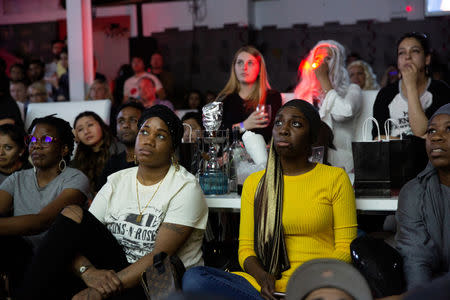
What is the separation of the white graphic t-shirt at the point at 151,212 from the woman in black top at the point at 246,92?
5.08 ft

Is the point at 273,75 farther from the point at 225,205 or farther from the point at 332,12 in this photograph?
the point at 225,205

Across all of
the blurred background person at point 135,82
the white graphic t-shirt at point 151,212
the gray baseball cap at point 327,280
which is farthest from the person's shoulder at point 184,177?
the blurred background person at point 135,82

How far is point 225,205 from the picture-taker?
2912 millimetres

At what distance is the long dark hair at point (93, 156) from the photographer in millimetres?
4266

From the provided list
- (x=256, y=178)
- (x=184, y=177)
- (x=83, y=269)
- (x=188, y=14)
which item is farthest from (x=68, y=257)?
(x=188, y=14)

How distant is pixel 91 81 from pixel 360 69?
2.65 meters

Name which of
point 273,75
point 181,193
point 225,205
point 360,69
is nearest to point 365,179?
point 225,205

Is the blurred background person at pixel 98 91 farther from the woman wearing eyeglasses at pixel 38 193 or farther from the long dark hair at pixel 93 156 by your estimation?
the woman wearing eyeglasses at pixel 38 193

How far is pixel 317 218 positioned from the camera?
2428 mm

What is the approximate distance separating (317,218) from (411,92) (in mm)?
1437

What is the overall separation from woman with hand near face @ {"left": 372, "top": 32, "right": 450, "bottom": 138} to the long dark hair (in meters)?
1.95

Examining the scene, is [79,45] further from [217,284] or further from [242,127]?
[217,284]

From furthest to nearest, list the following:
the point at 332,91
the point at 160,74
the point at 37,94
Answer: the point at 160,74
the point at 37,94
the point at 332,91

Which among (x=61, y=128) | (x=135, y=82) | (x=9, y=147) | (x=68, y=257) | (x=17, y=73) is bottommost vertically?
(x=68, y=257)
